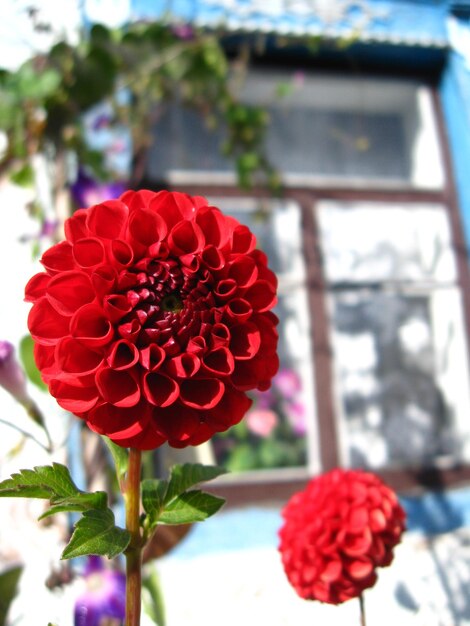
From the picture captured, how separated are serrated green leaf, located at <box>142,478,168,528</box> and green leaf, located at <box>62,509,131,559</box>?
0.17 feet

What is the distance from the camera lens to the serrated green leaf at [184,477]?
0.51 m

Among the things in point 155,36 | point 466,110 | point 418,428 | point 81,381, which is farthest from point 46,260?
point 466,110

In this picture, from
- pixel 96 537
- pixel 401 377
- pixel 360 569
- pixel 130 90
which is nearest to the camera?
pixel 96 537

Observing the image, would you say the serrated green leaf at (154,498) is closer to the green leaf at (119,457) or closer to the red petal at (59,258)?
the green leaf at (119,457)

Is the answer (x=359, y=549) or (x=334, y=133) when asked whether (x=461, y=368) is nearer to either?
(x=334, y=133)

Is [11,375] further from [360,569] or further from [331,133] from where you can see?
[331,133]

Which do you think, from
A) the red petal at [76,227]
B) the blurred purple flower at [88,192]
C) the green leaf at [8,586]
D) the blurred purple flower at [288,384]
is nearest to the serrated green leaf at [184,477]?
the red petal at [76,227]

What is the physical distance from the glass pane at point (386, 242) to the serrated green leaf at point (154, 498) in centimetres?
156

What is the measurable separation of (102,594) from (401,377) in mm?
1335

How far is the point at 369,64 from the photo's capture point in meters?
2.19

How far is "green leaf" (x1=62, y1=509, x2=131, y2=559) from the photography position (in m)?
0.41

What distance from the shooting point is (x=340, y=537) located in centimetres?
68

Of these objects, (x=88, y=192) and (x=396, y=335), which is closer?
(x=88, y=192)

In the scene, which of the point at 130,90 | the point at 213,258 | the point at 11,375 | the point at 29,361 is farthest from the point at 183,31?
the point at 213,258
